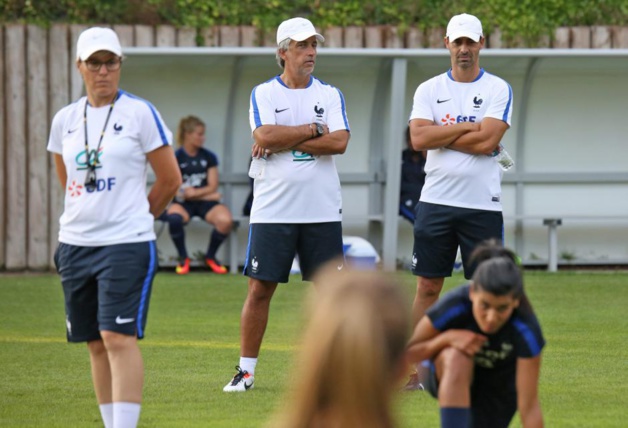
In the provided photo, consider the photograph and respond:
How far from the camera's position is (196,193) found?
48.9ft

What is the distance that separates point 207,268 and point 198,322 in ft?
15.4

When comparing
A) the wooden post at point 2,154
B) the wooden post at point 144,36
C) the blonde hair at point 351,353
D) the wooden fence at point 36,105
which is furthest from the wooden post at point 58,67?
the blonde hair at point 351,353

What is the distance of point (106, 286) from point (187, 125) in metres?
9.15

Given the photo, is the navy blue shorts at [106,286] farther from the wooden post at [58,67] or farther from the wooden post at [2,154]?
the wooden post at [2,154]

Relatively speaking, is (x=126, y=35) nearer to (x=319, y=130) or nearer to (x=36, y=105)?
(x=36, y=105)

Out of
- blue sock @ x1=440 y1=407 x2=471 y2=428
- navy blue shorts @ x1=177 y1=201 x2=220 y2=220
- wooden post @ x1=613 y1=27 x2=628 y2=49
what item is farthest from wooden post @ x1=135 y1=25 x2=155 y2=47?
blue sock @ x1=440 y1=407 x2=471 y2=428

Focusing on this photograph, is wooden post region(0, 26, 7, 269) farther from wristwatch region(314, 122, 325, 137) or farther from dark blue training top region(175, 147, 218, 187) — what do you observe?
wristwatch region(314, 122, 325, 137)

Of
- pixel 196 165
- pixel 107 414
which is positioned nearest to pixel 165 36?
pixel 196 165

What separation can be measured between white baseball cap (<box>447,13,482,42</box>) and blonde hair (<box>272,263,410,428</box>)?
16.7ft

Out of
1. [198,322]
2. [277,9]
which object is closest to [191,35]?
[277,9]

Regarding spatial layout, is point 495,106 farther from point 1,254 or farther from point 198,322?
point 1,254

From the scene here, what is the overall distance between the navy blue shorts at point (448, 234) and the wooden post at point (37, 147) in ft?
26.2

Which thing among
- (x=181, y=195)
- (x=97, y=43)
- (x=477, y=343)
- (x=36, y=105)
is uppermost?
(x=97, y=43)

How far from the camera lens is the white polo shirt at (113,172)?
591 cm
